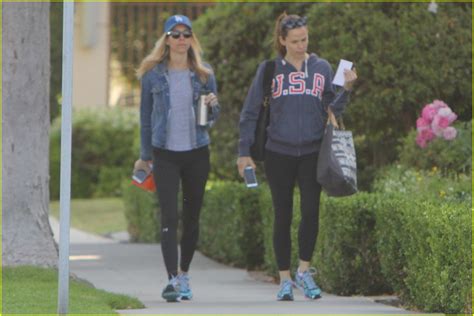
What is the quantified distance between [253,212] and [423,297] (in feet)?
13.1

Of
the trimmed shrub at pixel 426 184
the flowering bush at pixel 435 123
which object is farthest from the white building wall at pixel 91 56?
the flowering bush at pixel 435 123

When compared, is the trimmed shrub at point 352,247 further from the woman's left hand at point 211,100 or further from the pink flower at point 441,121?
the pink flower at point 441,121

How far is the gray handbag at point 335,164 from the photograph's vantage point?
8.26m

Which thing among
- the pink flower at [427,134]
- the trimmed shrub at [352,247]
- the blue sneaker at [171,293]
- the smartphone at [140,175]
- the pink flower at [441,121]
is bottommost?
the blue sneaker at [171,293]

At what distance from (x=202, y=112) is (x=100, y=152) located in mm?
16992

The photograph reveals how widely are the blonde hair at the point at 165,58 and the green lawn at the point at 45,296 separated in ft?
4.76

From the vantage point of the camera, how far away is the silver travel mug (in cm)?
859

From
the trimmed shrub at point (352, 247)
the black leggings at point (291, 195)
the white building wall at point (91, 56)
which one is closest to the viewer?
the black leggings at point (291, 195)

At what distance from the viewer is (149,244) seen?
1519 centimetres

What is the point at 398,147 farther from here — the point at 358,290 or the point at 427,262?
the point at 427,262

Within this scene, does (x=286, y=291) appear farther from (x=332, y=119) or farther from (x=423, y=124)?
(x=423, y=124)

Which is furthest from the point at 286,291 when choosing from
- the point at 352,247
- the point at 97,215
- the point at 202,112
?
the point at 97,215

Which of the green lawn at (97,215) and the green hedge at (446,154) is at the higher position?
the green hedge at (446,154)

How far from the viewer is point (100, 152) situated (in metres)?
25.4
